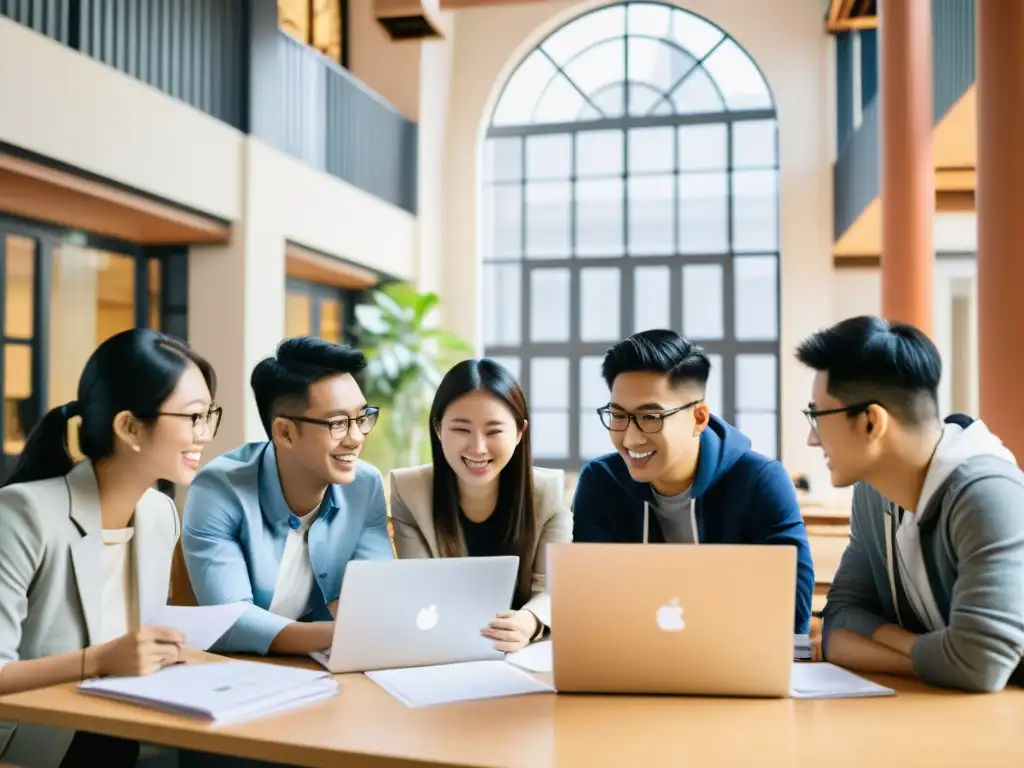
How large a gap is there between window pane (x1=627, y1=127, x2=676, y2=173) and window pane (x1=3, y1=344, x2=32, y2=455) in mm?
7190

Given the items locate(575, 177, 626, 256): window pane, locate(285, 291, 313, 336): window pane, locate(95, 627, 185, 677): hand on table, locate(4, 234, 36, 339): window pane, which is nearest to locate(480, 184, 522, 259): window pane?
locate(575, 177, 626, 256): window pane

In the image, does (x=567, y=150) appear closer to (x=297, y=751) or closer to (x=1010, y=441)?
(x=1010, y=441)

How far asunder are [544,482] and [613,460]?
197 millimetres

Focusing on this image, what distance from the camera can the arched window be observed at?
1122cm

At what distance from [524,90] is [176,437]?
33.6 ft

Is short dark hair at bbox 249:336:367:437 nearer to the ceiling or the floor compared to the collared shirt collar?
nearer to the ceiling

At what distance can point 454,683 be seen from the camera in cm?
199

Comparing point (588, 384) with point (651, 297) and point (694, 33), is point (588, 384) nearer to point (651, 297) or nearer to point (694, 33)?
point (651, 297)

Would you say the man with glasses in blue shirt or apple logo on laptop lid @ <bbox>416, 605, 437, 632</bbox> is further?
the man with glasses in blue shirt

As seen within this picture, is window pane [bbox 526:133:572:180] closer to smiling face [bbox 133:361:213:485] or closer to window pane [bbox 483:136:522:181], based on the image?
window pane [bbox 483:136:522:181]

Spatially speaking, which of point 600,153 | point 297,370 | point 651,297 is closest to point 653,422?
point 297,370

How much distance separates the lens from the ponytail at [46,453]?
2133 mm

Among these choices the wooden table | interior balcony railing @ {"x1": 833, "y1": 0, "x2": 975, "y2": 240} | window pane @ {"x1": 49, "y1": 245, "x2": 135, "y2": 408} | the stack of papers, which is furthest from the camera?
window pane @ {"x1": 49, "y1": 245, "x2": 135, "y2": 408}

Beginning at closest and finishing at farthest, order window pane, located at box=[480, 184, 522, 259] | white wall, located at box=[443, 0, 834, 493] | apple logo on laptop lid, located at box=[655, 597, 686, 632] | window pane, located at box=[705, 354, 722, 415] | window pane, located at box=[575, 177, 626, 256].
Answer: apple logo on laptop lid, located at box=[655, 597, 686, 632] < white wall, located at box=[443, 0, 834, 493] < window pane, located at box=[705, 354, 722, 415] < window pane, located at box=[575, 177, 626, 256] < window pane, located at box=[480, 184, 522, 259]
